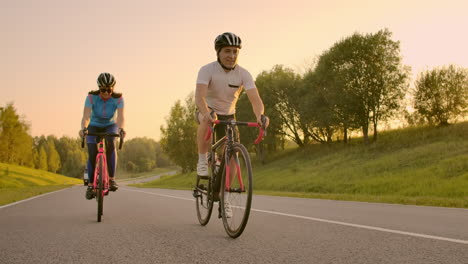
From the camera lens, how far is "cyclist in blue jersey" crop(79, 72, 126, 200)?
294 inches

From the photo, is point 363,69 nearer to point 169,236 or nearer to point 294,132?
point 294,132

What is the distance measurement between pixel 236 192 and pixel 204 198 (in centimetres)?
133

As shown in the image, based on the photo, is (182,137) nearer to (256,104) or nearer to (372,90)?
(372,90)

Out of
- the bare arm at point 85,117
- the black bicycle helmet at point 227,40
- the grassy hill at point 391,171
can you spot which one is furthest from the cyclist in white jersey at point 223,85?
the grassy hill at point 391,171

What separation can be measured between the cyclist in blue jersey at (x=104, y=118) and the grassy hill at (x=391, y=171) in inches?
342

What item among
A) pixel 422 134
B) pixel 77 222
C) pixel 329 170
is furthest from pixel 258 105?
pixel 422 134

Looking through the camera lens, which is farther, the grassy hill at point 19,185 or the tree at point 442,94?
the tree at point 442,94

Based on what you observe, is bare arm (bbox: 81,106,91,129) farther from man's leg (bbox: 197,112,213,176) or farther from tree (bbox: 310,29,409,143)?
tree (bbox: 310,29,409,143)

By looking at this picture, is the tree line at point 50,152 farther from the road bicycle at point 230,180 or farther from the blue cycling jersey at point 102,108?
the road bicycle at point 230,180

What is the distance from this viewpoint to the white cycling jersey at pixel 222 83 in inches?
222

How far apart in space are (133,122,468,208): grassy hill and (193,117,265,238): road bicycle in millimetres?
7971

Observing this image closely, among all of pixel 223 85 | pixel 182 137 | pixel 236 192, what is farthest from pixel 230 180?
pixel 182 137

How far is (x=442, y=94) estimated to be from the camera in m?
37.9

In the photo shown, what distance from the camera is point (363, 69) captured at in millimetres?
40344
